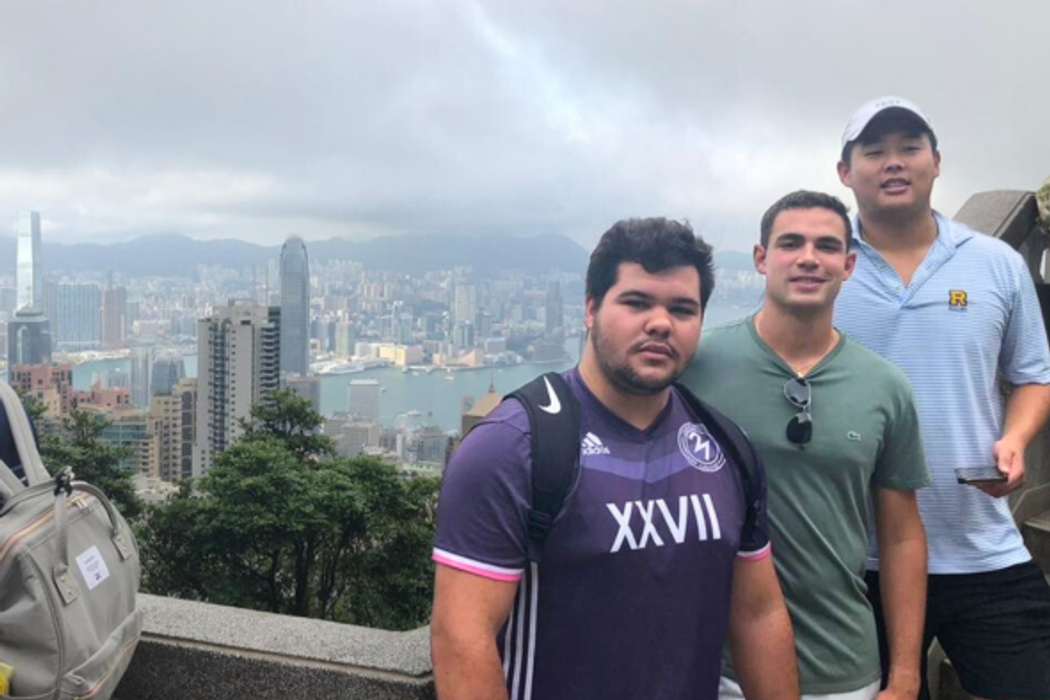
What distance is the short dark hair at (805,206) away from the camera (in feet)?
7.74

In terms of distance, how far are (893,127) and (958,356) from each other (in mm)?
676

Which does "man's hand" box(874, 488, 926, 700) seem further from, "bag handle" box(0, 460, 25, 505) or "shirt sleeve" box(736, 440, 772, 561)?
"bag handle" box(0, 460, 25, 505)

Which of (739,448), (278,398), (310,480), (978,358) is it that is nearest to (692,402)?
(739,448)

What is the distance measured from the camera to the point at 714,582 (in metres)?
1.90

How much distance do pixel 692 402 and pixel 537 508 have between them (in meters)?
0.52

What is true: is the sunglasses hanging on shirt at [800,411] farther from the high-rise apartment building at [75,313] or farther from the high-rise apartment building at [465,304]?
the high-rise apartment building at [75,313]

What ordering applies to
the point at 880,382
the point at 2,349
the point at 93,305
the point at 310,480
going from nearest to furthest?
1. the point at 880,382
2. the point at 310,480
3. the point at 2,349
4. the point at 93,305

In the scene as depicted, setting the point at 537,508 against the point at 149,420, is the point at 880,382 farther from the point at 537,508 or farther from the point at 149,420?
the point at 149,420

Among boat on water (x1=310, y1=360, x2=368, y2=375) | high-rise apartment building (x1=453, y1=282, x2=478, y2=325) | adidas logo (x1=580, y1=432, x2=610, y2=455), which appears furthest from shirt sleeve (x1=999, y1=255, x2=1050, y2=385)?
boat on water (x1=310, y1=360, x2=368, y2=375)

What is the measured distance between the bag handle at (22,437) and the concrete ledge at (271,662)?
1111 mm

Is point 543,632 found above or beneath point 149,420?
above

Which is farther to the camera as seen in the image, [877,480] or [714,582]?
[877,480]

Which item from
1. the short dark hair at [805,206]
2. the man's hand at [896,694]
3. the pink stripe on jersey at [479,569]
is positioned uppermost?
the short dark hair at [805,206]

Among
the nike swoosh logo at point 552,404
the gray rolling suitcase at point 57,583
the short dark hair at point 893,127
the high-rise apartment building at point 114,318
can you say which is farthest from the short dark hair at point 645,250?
the high-rise apartment building at point 114,318
